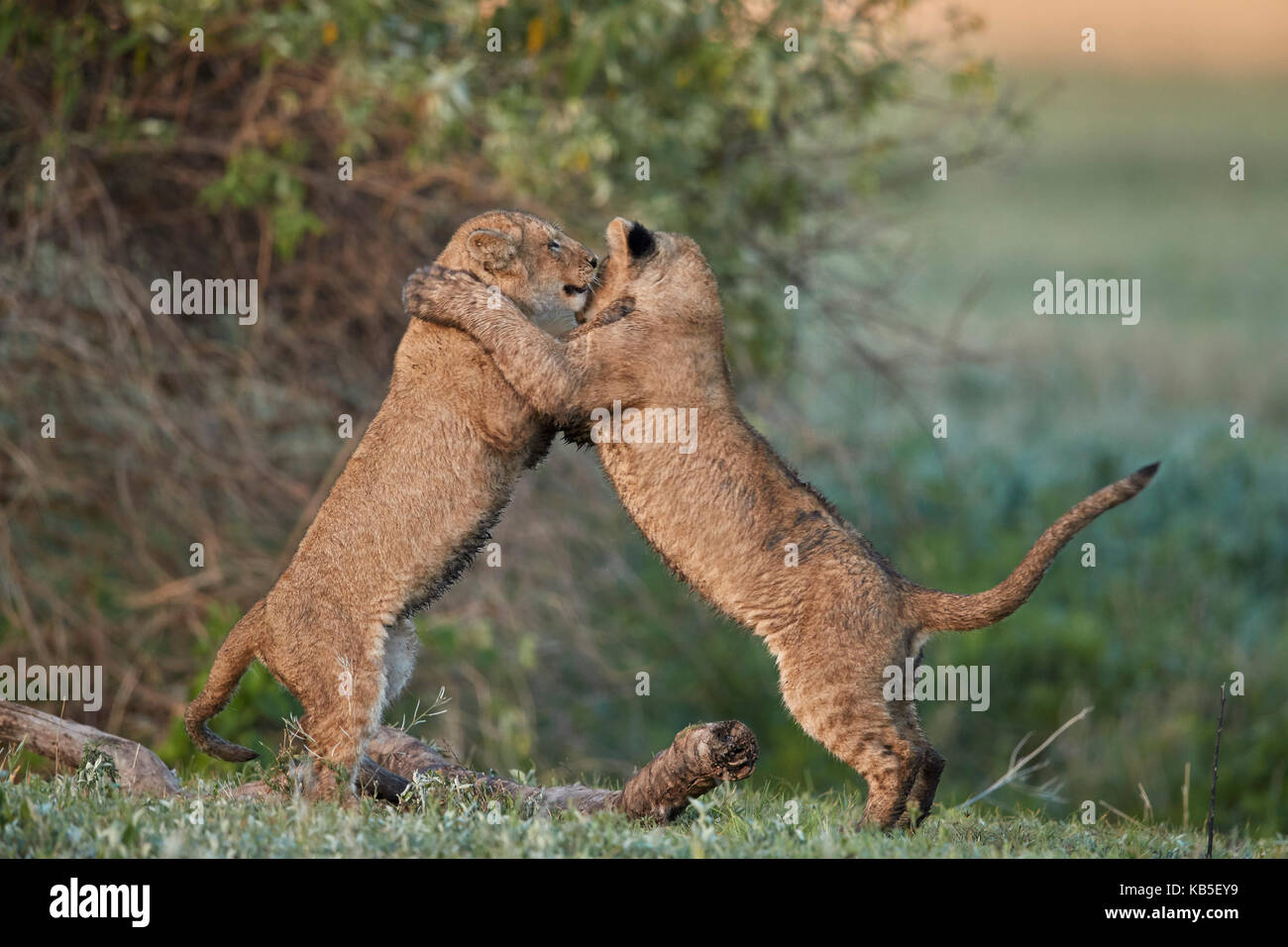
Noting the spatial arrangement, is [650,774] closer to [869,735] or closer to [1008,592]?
[869,735]

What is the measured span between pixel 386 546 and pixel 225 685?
101 cm

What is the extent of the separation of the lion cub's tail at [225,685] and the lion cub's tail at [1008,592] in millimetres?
2863

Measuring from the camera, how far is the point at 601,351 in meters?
6.88

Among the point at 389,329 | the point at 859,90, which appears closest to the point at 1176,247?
the point at 859,90

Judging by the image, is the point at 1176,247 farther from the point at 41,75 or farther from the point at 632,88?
the point at 41,75

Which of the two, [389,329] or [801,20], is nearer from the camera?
[801,20]

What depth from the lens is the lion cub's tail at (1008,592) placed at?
623 cm

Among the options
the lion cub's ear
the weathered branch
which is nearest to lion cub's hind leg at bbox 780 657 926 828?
the lion cub's ear

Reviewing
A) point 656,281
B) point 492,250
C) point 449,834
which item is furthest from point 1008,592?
point 492,250

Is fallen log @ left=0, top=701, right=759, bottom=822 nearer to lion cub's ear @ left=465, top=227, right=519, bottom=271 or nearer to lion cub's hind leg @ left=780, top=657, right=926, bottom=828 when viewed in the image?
lion cub's hind leg @ left=780, top=657, right=926, bottom=828

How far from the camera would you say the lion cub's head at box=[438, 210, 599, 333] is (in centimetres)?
715

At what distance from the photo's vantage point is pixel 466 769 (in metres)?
7.07
